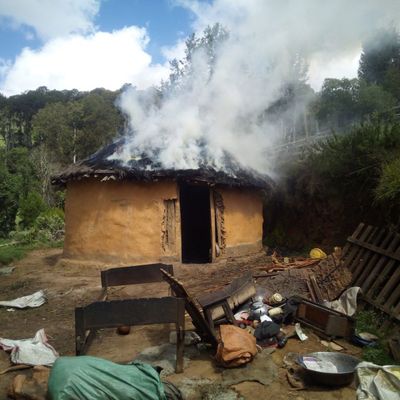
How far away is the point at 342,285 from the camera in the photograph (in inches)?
251

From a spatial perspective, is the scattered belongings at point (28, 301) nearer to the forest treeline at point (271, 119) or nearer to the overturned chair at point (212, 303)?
the overturned chair at point (212, 303)

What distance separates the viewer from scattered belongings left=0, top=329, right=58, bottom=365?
179 inches

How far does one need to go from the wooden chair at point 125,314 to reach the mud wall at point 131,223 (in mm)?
5711

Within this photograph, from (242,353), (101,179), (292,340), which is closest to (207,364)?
(242,353)

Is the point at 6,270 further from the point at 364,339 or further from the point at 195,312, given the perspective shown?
the point at 364,339

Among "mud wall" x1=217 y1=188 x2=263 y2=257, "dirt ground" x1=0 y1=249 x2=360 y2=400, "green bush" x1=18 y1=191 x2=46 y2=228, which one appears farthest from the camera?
"green bush" x1=18 y1=191 x2=46 y2=228

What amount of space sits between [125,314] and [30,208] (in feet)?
59.3

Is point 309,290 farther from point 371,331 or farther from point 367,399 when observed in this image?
point 367,399

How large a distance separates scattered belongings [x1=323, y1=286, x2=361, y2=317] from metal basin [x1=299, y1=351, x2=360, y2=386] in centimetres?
158

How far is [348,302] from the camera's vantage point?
579 cm

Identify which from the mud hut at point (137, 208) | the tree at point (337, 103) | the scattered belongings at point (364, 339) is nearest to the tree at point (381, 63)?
the tree at point (337, 103)

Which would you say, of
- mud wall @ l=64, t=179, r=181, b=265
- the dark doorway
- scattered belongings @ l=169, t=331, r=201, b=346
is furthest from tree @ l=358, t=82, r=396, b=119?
scattered belongings @ l=169, t=331, r=201, b=346

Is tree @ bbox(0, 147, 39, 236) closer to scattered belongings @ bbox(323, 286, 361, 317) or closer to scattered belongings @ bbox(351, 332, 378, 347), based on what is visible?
scattered belongings @ bbox(323, 286, 361, 317)

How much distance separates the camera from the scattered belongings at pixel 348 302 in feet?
18.7
